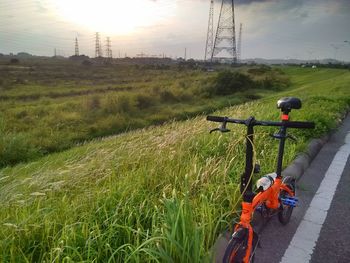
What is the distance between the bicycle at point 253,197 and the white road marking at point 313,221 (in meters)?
0.23

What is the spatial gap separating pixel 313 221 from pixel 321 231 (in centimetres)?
22

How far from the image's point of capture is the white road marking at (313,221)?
2941mm

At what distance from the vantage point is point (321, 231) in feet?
11.0

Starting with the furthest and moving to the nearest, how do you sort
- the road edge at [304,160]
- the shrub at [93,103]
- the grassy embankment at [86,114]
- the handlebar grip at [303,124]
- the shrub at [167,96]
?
the shrub at [167,96] → the shrub at [93,103] → the grassy embankment at [86,114] → the road edge at [304,160] → the handlebar grip at [303,124]

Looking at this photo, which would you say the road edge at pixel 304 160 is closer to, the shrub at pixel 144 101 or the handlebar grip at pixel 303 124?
the handlebar grip at pixel 303 124

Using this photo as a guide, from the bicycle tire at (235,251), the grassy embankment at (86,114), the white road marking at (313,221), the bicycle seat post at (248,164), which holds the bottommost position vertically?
the grassy embankment at (86,114)

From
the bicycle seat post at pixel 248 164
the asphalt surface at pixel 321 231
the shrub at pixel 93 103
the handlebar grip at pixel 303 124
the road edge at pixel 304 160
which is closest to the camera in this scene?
the handlebar grip at pixel 303 124

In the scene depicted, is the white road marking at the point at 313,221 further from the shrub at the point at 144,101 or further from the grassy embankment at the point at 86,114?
the shrub at the point at 144,101

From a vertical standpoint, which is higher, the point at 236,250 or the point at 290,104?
the point at 290,104

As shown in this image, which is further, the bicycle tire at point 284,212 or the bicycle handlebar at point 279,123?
the bicycle tire at point 284,212

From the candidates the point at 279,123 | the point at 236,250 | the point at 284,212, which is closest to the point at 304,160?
the point at 284,212

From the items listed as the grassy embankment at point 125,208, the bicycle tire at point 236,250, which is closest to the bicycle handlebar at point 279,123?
the grassy embankment at point 125,208

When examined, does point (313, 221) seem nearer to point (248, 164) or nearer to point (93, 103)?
point (248, 164)

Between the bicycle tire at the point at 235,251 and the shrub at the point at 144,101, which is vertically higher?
the bicycle tire at the point at 235,251
